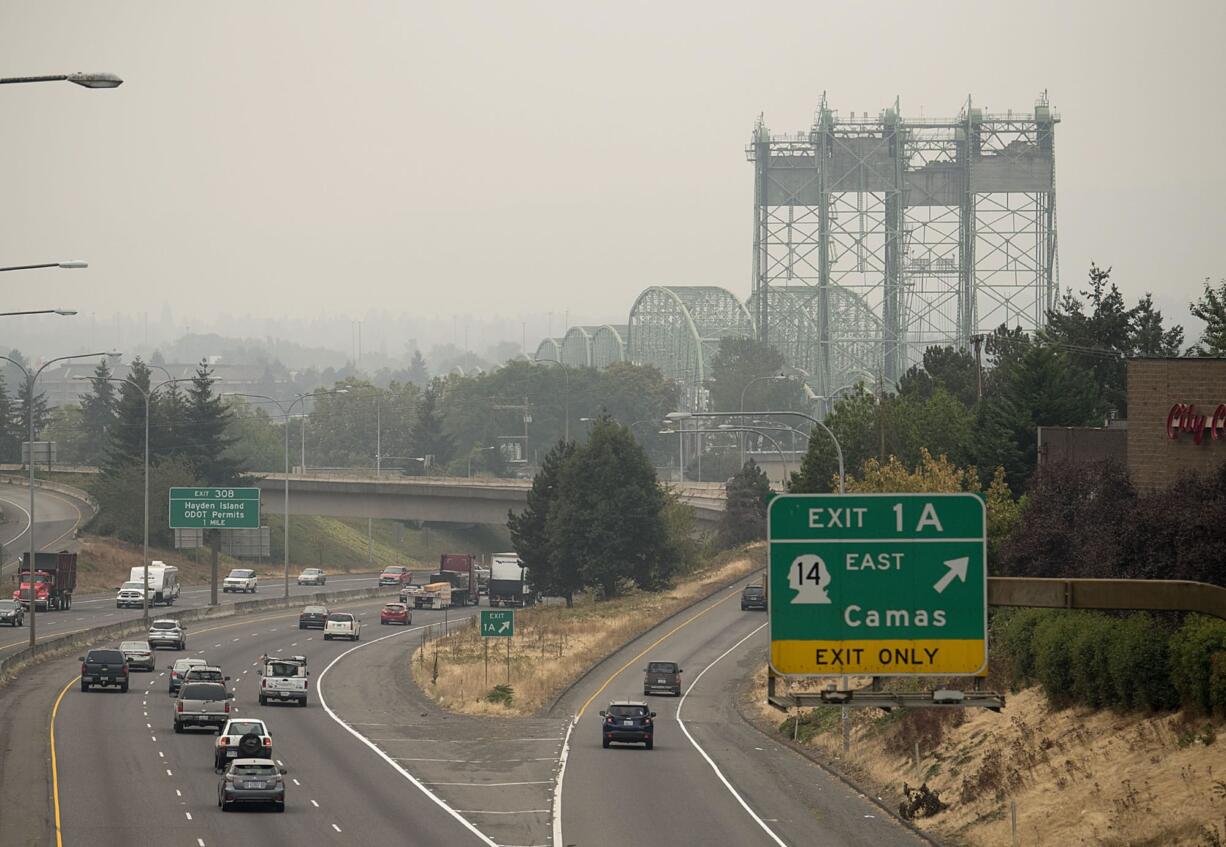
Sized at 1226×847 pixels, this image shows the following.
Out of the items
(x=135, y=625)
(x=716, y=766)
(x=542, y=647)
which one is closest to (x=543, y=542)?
(x=542, y=647)

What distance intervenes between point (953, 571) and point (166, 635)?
69.2 metres

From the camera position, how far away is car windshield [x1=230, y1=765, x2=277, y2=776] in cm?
4103

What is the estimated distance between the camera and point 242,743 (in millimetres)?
45062

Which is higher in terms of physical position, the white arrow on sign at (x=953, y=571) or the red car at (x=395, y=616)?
the white arrow on sign at (x=953, y=571)

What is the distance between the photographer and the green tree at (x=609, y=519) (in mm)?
111875

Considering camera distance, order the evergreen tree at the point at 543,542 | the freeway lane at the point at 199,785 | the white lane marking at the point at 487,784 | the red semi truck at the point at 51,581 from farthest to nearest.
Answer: the evergreen tree at the point at 543,542 < the red semi truck at the point at 51,581 < the white lane marking at the point at 487,784 < the freeway lane at the point at 199,785

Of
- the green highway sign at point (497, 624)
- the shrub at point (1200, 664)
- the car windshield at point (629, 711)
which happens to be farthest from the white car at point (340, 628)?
the shrub at point (1200, 664)

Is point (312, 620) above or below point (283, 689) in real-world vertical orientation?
below

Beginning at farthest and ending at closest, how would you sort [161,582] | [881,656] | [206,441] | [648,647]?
[206,441] → [161,582] → [648,647] → [881,656]

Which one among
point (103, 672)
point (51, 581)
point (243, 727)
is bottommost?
point (103, 672)

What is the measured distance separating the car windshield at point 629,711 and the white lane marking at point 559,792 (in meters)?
1.84

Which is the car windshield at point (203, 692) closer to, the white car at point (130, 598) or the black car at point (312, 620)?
the black car at point (312, 620)

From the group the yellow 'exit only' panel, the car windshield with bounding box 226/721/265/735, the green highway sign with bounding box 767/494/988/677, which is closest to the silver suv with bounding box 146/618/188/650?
the car windshield with bounding box 226/721/265/735

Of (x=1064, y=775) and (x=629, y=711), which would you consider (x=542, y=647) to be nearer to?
(x=629, y=711)
